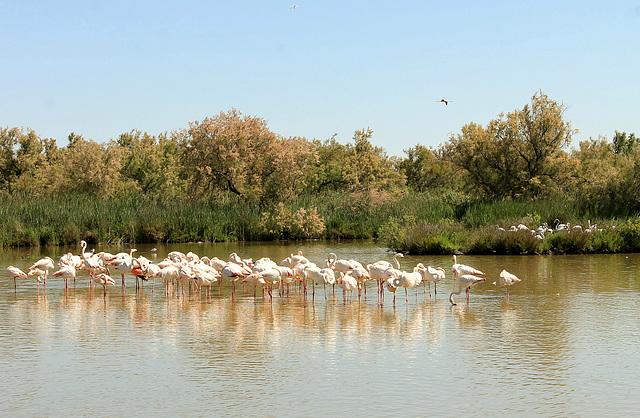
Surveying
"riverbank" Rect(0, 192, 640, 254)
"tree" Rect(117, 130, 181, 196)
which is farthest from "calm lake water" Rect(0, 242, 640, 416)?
"tree" Rect(117, 130, 181, 196)

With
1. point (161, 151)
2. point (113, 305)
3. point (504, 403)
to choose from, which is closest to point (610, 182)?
point (113, 305)

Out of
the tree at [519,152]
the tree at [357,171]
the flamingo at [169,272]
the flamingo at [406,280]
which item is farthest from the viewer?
the tree at [357,171]

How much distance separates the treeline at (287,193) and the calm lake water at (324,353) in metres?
16.9

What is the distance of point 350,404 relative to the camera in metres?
7.79

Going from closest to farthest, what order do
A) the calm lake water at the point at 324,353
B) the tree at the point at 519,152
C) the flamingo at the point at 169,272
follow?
the calm lake water at the point at 324,353 < the flamingo at the point at 169,272 < the tree at the point at 519,152

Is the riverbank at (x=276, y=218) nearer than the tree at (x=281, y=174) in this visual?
Yes

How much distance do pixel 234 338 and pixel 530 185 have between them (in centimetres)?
2902

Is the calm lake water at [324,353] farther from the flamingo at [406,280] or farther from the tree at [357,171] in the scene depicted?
the tree at [357,171]

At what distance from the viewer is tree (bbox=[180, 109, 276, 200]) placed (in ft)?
133

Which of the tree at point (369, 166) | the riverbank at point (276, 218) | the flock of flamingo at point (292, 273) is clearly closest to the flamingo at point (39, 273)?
the flock of flamingo at point (292, 273)

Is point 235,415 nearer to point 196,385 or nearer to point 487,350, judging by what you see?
point 196,385

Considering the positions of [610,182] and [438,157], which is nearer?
[610,182]

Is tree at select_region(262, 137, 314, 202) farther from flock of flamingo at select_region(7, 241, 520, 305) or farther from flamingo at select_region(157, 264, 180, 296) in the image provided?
flamingo at select_region(157, 264, 180, 296)

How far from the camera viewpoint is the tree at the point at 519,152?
3753 centimetres
